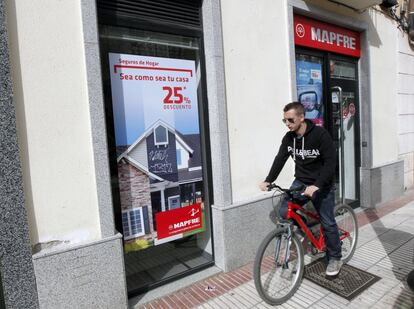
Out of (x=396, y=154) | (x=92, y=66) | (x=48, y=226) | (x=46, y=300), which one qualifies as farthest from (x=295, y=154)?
(x=396, y=154)

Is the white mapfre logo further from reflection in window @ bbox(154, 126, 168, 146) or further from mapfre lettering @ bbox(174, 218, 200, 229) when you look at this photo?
mapfre lettering @ bbox(174, 218, 200, 229)

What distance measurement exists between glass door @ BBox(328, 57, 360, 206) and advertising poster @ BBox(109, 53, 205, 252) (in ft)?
10.1

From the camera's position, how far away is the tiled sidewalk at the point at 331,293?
3.26 meters

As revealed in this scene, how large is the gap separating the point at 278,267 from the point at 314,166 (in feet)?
3.52

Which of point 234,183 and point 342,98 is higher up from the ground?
point 342,98

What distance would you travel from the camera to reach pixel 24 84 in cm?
271

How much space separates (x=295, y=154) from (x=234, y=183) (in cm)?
92

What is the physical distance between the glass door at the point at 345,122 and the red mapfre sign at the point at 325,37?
216 millimetres

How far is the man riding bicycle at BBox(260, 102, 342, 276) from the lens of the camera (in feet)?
10.7

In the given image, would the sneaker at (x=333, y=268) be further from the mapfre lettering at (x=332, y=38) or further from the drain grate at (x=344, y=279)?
the mapfre lettering at (x=332, y=38)

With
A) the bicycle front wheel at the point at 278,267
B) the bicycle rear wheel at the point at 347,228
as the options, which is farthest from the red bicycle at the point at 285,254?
the bicycle rear wheel at the point at 347,228

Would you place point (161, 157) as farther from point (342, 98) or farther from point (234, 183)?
point (342, 98)

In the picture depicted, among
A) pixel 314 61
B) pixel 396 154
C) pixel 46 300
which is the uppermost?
pixel 314 61

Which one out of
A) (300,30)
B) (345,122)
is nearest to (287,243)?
(300,30)
